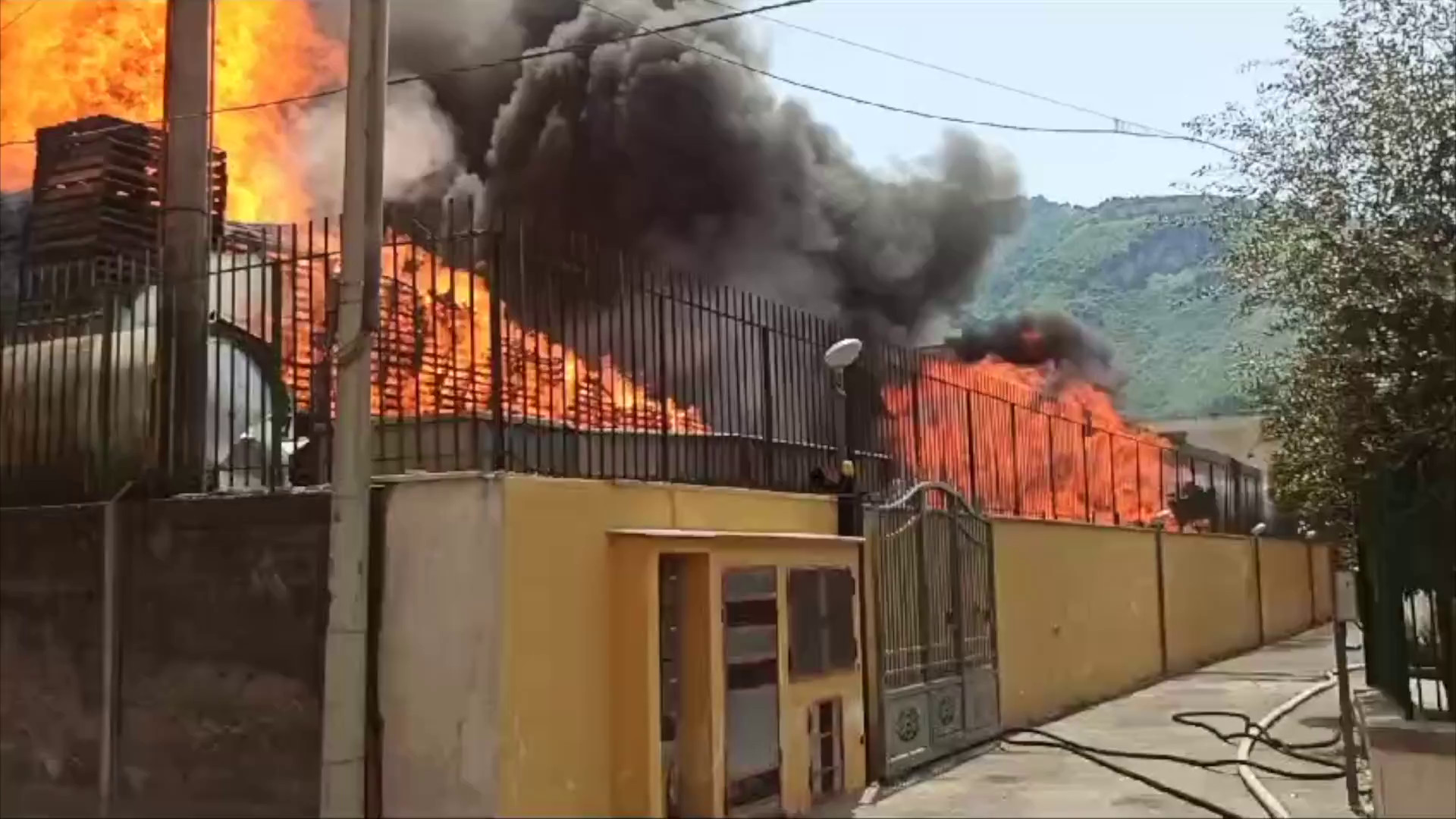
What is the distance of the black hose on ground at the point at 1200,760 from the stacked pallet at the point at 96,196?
8854 mm

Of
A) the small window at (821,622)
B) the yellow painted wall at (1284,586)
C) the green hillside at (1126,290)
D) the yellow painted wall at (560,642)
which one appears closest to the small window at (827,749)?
the small window at (821,622)

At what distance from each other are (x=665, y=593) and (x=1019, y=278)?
106981 mm

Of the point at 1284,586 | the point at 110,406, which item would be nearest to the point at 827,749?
the point at 110,406

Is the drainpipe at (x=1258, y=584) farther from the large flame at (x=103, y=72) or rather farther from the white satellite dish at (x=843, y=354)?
the large flame at (x=103, y=72)

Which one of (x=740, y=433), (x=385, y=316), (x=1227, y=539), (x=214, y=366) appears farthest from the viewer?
(x=1227, y=539)

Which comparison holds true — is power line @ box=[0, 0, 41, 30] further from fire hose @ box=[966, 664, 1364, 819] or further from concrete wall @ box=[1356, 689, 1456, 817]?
concrete wall @ box=[1356, 689, 1456, 817]

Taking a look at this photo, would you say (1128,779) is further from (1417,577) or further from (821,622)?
(821,622)

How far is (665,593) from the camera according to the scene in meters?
7.83

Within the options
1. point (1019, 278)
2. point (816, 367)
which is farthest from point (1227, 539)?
point (1019, 278)

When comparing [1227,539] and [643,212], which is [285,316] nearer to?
[1227,539]

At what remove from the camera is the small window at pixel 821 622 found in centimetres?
880

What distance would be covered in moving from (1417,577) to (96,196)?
36.9ft

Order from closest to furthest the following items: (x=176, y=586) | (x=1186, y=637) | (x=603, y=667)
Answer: (x=603, y=667) < (x=176, y=586) < (x=1186, y=637)

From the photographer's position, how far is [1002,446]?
15.1 m
